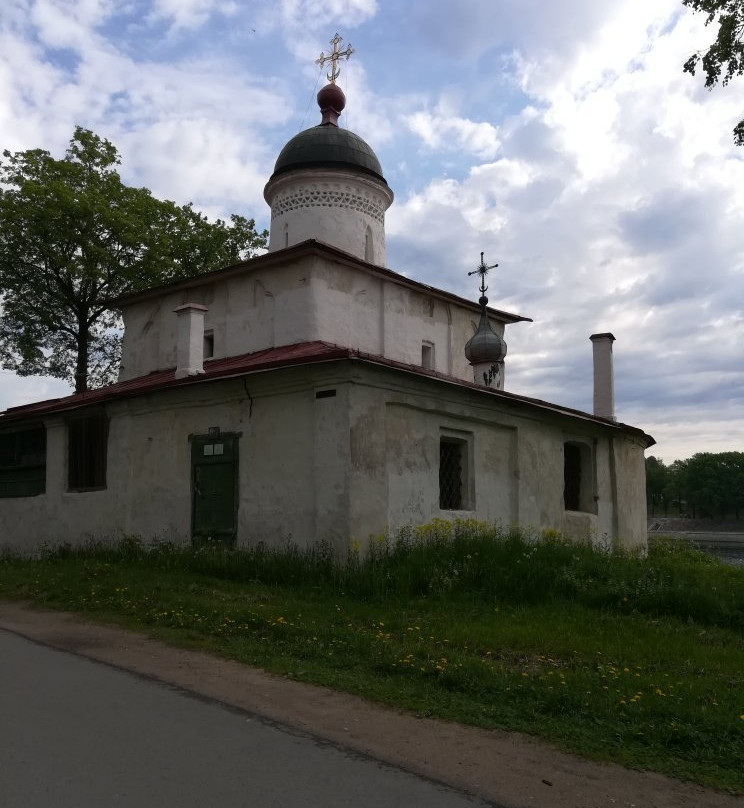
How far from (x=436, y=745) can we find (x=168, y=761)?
1.60 metres

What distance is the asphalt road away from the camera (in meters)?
3.99

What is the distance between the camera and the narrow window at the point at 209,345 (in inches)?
758

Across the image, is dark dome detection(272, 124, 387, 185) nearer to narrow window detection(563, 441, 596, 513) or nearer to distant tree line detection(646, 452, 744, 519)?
narrow window detection(563, 441, 596, 513)

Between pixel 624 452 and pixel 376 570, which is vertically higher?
pixel 624 452

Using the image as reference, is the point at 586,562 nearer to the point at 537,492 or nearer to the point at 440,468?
the point at 440,468

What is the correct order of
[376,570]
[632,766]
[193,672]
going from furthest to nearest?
[376,570], [193,672], [632,766]

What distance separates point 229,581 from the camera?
11.7 m

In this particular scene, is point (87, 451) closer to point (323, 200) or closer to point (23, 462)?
point (23, 462)

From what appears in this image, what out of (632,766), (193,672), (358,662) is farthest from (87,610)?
(632,766)

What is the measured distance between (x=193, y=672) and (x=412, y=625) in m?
2.72

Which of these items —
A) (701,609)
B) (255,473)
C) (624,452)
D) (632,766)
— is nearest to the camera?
(632,766)

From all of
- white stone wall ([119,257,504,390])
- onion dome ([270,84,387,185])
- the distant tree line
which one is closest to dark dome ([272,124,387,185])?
onion dome ([270,84,387,185])

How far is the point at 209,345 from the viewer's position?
19.4 metres

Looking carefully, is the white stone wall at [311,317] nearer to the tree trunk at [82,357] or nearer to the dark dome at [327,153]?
the dark dome at [327,153]
